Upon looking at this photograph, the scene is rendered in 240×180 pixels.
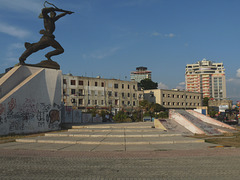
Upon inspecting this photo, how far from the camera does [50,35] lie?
55.6ft

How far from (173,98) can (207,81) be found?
11421 cm

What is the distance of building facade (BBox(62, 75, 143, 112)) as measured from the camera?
57188mm

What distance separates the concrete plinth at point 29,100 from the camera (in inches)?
543

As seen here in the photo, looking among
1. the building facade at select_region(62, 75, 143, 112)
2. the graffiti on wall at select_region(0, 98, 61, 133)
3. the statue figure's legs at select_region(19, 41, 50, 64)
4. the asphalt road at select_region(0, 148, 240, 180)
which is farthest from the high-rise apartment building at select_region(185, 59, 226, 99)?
the asphalt road at select_region(0, 148, 240, 180)

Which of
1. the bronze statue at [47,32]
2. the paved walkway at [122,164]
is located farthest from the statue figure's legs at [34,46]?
the paved walkway at [122,164]

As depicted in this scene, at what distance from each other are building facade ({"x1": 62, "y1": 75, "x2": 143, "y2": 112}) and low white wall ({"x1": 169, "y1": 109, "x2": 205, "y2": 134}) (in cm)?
4108

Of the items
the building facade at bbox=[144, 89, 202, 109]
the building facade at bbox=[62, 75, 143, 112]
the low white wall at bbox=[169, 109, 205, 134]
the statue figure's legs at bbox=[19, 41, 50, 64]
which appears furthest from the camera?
the building facade at bbox=[144, 89, 202, 109]

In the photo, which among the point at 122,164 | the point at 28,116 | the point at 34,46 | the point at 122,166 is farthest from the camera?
the point at 34,46

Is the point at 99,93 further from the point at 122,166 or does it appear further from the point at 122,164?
the point at 122,166

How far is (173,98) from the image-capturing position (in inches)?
3287

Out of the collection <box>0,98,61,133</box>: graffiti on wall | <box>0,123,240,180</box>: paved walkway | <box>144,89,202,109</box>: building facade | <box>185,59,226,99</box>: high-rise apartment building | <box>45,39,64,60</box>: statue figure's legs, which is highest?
<box>185,59,226,99</box>: high-rise apartment building

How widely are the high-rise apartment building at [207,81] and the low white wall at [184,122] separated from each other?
174104mm

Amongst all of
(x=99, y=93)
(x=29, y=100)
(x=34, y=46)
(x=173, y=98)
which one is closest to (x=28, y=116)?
(x=29, y=100)

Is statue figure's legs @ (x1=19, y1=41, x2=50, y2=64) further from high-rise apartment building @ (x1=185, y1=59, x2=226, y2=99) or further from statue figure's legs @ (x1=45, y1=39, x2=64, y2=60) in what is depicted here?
high-rise apartment building @ (x1=185, y1=59, x2=226, y2=99)
